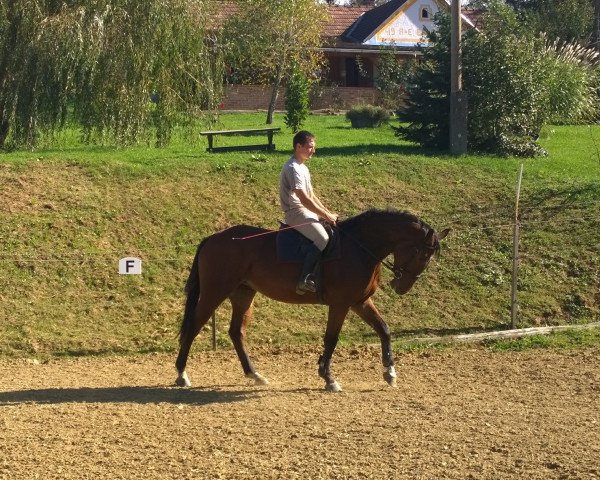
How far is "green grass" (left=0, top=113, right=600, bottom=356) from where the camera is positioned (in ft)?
49.8

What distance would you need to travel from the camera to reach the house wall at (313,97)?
39781 millimetres

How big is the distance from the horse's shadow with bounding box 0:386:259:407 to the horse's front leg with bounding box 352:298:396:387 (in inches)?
57.4

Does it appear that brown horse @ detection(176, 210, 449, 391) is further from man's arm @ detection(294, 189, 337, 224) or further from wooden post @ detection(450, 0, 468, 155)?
wooden post @ detection(450, 0, 468, 155)

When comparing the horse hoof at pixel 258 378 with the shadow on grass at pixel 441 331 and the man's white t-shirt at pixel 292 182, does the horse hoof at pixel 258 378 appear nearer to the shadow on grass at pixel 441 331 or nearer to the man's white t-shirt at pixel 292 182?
the man's white t-shirt at pixel 292 182

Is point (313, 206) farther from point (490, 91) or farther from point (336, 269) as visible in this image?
point (490, 91)

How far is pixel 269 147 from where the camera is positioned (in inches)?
894

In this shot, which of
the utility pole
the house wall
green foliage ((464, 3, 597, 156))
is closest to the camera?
the utility pole

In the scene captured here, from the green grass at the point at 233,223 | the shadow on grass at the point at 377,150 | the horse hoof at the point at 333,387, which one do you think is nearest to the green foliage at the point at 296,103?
the shadow on grass at the point at 377,150

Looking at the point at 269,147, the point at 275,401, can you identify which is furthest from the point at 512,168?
the point at 275,401

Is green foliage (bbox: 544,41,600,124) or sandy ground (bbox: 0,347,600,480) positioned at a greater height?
green foliage (bbox: 544,41,600,124)

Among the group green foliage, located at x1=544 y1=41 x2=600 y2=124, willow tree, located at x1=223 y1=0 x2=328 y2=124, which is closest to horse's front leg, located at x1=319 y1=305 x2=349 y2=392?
green foliage, located at x1=544 y1=41 x2=600 y2=124

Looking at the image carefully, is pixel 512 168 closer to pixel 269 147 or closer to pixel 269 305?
pixel 269 147

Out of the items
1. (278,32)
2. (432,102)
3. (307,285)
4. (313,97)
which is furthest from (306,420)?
(313,97)

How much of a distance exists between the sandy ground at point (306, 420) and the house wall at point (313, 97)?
26901 millimetres
